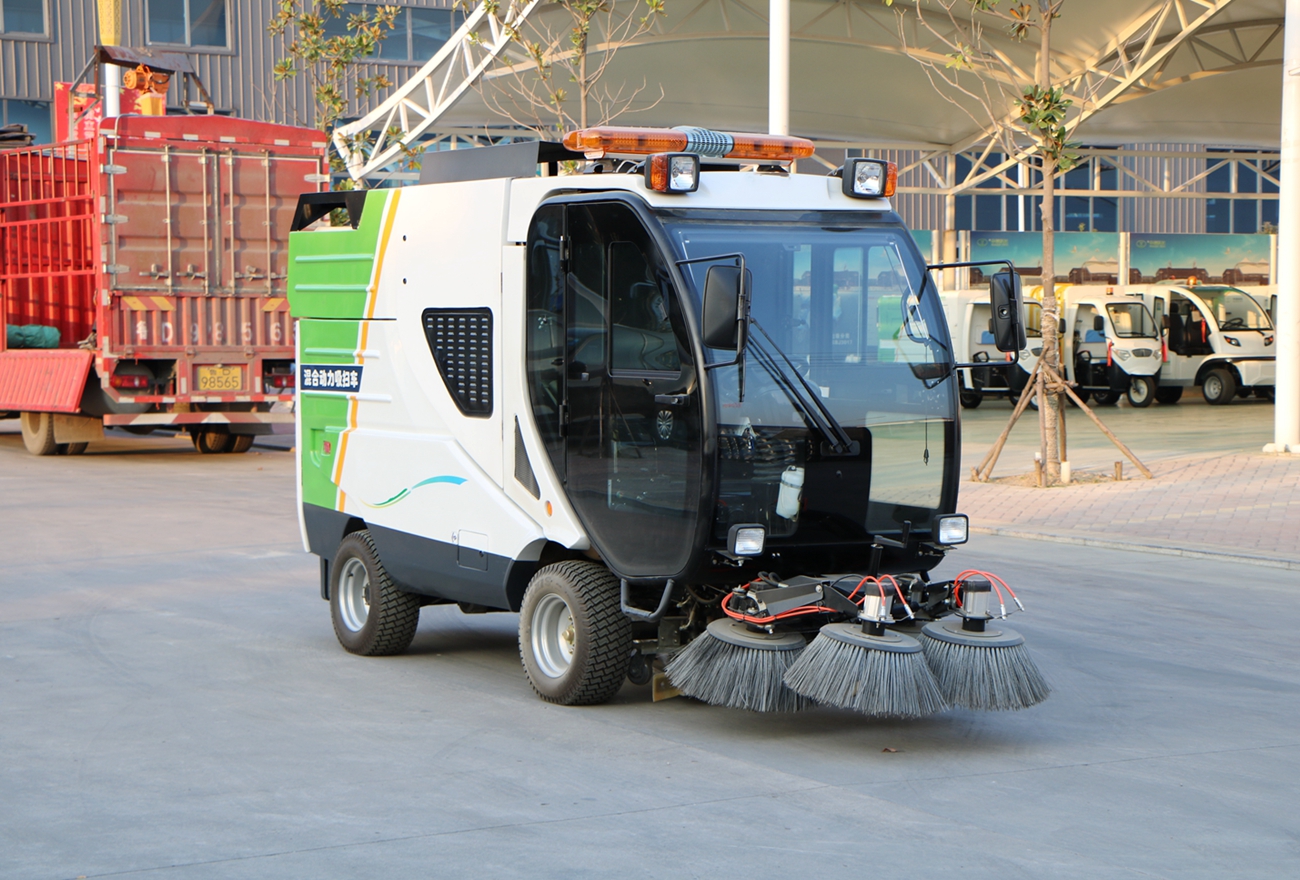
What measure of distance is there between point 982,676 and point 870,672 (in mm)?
479

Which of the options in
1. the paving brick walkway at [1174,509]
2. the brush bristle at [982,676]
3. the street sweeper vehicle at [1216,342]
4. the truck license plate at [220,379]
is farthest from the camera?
the street sweeper vehicle at [1216,342]

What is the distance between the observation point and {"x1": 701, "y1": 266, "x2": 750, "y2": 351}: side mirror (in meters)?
5.89

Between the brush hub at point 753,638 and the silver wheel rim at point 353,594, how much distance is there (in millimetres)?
2502

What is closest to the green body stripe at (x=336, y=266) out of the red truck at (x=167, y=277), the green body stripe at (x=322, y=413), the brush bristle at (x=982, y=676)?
the green body stripe at (x=322, y=413)

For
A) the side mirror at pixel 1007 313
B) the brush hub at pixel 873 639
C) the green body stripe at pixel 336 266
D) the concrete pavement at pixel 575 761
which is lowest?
the concrete pavement at pixel 575 761

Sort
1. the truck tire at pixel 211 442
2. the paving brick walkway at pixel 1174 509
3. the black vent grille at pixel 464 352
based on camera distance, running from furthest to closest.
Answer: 1. the truck tire at pixel 211 442
2. the paving brick walkway at pixel 1174 509
3. the black vent grille at pixel 464 352

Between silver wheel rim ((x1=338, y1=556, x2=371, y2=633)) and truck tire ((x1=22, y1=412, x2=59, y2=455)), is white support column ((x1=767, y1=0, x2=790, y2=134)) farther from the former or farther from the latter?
silver wheel rim ((x1=338, y1=556, x2=371, y2=633))

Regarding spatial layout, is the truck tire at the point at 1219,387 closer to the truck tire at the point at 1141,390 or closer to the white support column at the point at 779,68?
the truck tire at the point at 1141,390

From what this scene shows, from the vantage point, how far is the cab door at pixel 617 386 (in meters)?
6.38

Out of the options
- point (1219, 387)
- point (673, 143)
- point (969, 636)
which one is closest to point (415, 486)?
point (673, 143)

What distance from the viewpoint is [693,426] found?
20.7 ft

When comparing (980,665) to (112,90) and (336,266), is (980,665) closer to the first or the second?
(336,266)

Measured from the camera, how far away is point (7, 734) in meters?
6.39

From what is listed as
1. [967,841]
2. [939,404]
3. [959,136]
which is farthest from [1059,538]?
[959,136]
